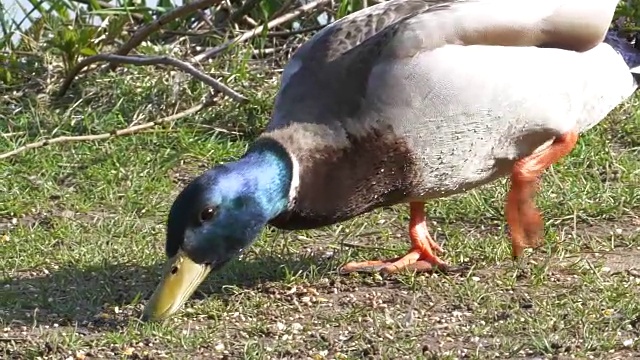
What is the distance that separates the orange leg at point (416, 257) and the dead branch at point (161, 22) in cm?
195

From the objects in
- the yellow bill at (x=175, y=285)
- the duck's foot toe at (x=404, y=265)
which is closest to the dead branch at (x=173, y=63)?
the duck's foot toe at (x=404, y=265)

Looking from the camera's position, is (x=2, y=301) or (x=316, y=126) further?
(x=2, y=301)

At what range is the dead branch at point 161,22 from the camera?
6.65m

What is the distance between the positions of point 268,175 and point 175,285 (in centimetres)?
45

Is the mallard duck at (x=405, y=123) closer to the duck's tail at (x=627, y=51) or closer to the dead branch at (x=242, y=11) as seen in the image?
the duck's tail at (x=627, y=51)

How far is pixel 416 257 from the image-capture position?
496 centimetres

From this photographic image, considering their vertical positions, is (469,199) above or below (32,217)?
below

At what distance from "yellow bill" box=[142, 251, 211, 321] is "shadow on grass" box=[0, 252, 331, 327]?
0.26 metres

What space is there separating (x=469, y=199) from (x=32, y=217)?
186 centimetres

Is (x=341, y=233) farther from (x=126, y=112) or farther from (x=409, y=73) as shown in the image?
(x=126, y=112)

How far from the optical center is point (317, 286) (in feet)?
15.7

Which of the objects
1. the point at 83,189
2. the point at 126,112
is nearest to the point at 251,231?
the point at 83,189

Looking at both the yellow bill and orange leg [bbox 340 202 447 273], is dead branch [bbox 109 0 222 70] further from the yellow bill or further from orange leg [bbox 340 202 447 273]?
the yellow bill

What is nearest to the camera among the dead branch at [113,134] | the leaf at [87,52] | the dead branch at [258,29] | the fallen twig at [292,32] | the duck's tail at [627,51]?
the duck's tail at [627,51]
